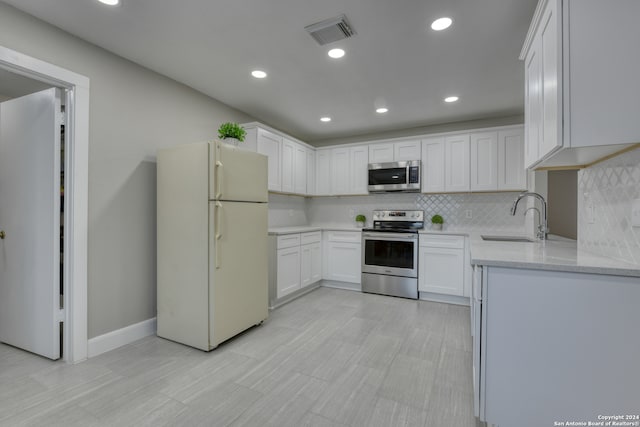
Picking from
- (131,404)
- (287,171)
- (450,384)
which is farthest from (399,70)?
(131,404)

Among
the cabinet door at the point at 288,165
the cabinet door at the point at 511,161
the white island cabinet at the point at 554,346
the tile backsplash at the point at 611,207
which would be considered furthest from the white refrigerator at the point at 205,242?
the cabinet door at the point at 511,161

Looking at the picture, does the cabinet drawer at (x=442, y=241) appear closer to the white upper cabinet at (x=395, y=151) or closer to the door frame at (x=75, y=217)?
the white upper cabinet at (x=395, y=151)

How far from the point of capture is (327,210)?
5164mm

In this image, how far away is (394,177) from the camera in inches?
168

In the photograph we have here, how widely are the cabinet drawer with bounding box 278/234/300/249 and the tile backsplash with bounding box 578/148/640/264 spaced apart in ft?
8.96

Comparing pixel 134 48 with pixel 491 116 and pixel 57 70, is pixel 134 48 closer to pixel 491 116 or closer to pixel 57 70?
pixel 57 70

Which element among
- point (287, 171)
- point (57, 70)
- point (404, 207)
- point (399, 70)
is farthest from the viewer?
point (404, 207)

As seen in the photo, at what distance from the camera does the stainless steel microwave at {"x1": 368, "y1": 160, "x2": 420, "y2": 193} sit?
4.15 metres

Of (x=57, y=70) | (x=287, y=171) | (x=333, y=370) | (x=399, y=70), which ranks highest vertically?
(x=399, y=70)

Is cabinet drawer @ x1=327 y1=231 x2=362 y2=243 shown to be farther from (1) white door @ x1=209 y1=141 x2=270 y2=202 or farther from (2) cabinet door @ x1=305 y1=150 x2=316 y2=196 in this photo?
(1) white door @ x1=209 y1=141 x2=270 y2=202

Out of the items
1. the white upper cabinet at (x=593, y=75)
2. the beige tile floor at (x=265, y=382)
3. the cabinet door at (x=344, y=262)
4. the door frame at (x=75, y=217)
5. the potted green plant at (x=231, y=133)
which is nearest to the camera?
the white upper cabinet at (x=593, y=75)

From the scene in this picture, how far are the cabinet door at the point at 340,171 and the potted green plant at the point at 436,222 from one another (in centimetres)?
135

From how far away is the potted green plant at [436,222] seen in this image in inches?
165

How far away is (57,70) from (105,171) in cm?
75
